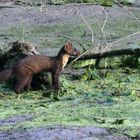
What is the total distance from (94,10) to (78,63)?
5.98 m

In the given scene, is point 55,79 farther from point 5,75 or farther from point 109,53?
point 109,53

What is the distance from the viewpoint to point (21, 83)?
892 cm

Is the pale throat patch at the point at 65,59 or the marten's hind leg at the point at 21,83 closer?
the marten's hind leg at the point at 21,83

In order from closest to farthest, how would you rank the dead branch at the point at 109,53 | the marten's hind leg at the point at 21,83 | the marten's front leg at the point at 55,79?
the marten's hind leg at the point at 21,83, the marten's front leg at the point at 55,79, the dead branch at the point at 109,53

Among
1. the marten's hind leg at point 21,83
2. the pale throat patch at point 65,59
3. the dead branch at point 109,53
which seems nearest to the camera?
the marten's hind leg at point 21,83

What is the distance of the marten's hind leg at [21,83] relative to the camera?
8922mm

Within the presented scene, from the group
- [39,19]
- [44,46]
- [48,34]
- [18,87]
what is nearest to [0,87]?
[18,87]

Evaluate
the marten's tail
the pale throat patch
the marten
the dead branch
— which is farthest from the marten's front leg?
the dead branch

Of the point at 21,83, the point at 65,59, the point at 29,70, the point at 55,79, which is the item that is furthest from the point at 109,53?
the point at 21,83

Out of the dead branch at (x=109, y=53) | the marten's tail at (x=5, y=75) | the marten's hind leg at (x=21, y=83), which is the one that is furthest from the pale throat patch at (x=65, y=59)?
the marten's tail at (x=5, y=75)

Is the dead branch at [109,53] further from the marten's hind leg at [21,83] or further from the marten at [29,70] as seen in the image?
the marten's hind leg at [21,83]

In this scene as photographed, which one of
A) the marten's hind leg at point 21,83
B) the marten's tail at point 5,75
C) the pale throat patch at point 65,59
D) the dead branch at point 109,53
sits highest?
the dead branch at point 109,53

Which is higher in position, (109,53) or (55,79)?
(109,53)

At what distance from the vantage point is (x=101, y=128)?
602 centimetres
